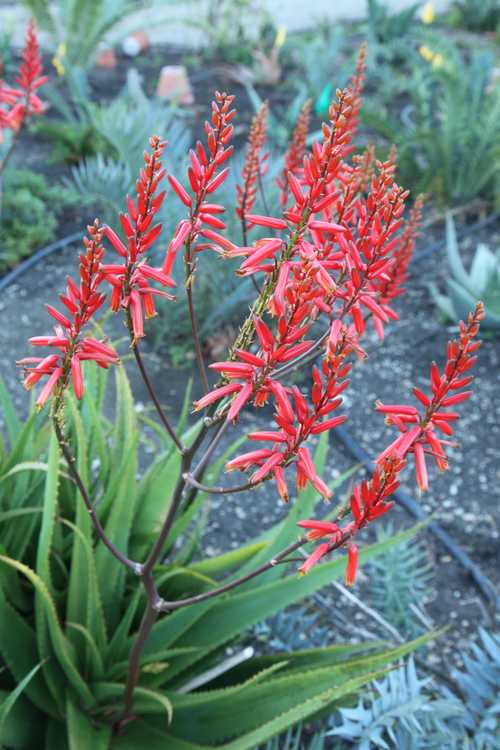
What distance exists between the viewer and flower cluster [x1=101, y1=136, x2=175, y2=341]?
3.11 ft

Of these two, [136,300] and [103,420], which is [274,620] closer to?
[103,420]

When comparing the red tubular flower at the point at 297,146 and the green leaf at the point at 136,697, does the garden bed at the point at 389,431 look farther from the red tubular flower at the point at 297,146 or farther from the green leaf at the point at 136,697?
the red tubular flower at the point at 297,146

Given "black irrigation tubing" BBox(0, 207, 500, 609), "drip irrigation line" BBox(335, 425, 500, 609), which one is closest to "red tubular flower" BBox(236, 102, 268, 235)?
"drip irrigation line" BBox(335, 425, 500, 609)

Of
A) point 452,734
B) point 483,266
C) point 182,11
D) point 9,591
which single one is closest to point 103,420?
point 9,591

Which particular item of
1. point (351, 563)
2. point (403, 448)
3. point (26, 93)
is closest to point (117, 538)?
point (351, 563)

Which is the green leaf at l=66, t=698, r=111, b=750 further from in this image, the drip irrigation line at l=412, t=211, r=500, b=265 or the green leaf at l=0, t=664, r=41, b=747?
the drip irrigation line at l=412, t=211, r=500, b=265

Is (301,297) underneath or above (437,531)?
above

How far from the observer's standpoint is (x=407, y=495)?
116 inches

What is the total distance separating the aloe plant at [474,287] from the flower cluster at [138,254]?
104 inches

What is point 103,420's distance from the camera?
217 centimetres

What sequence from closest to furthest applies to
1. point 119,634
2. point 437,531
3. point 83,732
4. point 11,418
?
point 83,732 → point 119,634 → point 11,418 → point 437,531

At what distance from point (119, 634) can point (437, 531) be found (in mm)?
1376

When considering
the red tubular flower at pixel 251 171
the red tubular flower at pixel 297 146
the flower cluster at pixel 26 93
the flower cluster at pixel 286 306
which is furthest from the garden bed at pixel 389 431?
the flower cluster at pixel 286 306

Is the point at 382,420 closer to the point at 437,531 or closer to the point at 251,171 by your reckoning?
the point at 437,531
